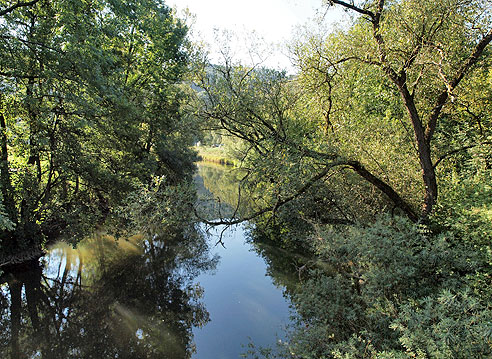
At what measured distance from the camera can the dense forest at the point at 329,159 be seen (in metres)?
4.28

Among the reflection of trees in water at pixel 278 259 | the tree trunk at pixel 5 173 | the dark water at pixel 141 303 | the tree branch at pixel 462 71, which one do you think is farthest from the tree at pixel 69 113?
the tree branch at pixel 462 71

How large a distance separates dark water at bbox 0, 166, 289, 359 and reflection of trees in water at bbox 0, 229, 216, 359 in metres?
0.03

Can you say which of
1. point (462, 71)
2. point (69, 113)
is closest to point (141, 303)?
point (69, 113)

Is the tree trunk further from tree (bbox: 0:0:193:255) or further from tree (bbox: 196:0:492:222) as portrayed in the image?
tree (bbox: 196:0:492:222)

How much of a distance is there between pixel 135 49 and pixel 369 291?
1423 cm

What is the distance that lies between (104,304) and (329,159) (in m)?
7.69

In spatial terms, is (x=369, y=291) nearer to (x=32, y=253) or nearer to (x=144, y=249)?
(x=144, y=249)

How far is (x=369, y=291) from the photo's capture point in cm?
442

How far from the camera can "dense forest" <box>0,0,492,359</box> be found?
4277 mm

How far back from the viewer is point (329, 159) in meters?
6.62

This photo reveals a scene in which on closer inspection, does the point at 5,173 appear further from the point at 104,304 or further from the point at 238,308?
the point at 238,308

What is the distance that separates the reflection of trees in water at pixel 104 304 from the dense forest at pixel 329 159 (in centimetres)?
49

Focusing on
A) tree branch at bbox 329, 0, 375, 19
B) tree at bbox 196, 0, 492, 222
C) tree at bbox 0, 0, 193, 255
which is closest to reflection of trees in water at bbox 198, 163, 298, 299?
tree at bbox 196, 0, 492, 222

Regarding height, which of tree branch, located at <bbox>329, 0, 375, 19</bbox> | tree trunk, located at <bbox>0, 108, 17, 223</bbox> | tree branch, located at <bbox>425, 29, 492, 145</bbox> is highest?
tree branch, located at <bbox>329, 0, 375, 19</bbox>
